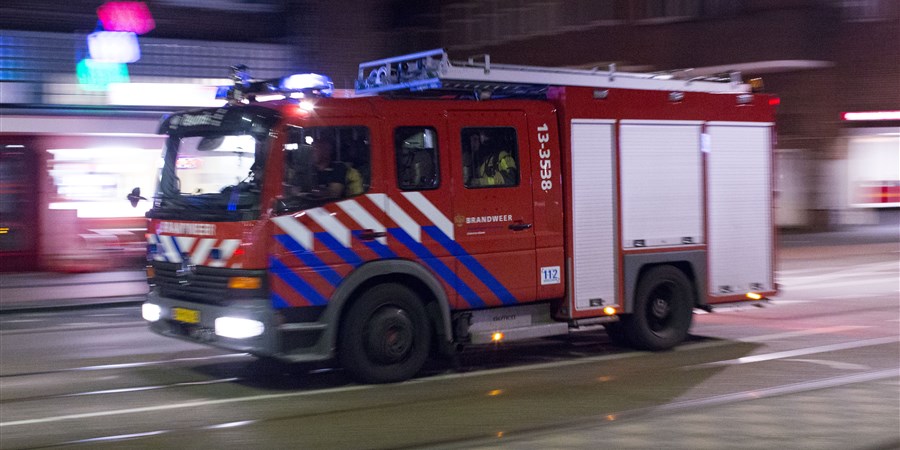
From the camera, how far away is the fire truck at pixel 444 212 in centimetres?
857

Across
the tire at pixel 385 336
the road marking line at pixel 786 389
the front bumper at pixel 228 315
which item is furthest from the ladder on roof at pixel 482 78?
the road marking line at pixel 786 389

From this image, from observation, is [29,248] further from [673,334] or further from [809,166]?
[809,166]

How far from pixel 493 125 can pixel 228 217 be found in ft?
8.90

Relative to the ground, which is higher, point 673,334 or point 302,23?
point 302,23

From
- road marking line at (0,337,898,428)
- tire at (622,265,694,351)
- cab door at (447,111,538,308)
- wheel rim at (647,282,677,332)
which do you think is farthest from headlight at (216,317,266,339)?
wheel rim at (647,282,677,332)

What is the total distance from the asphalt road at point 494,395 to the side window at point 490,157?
187 cm

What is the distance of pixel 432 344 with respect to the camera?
991 cm

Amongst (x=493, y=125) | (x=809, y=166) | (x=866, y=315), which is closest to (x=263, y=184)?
(x=493, y=125)

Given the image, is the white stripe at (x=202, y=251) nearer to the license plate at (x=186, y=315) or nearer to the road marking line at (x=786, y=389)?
the license plate at (x=186, y=315)

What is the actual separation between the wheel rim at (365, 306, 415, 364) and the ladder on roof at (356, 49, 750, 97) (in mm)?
2196

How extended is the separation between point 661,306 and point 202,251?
197 inches

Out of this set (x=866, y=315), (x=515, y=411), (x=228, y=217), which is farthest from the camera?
(x=866, y=315)

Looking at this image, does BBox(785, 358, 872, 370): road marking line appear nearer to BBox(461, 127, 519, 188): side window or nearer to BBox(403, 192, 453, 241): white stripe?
BBox(461, 127, 519, 188): side window

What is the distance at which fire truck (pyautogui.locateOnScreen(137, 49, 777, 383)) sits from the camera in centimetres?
857
